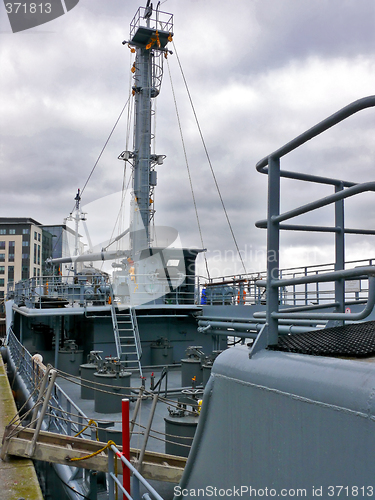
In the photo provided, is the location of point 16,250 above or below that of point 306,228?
above

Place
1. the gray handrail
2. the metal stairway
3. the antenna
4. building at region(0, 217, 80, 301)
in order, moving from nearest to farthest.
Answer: the gray handrail < the metal stairway < the antenna < building at region(0, 217, 80, 301)

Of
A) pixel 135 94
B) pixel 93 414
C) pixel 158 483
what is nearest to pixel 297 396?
pixel 158 483

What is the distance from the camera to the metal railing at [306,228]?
1956 millimetres

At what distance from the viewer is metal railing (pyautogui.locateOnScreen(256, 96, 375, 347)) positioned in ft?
6.42

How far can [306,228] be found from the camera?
273 cm

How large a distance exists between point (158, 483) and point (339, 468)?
606cm

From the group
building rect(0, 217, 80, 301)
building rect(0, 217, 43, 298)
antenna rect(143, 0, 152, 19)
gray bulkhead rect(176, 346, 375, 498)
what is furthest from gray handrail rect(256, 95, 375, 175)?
building rect(0, 217, 43, 298)

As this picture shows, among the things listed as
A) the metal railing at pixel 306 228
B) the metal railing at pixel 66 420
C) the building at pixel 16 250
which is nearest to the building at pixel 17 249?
the building at pixel 16 250

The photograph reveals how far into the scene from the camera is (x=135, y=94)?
20703mm

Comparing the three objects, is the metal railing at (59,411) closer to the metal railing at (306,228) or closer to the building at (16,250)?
the metal railing at (306,228)

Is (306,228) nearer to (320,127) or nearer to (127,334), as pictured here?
(320,127)

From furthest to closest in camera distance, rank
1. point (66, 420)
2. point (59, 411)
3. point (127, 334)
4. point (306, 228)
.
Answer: point (127, 334)
point (59, 411)
point (66, 420)
point (306, 228)

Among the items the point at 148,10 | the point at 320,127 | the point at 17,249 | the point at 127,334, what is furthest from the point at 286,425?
the point at 17,249

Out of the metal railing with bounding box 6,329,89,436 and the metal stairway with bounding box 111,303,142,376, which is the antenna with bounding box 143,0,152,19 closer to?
the metal stairway with bounding box 111,303,142,376
